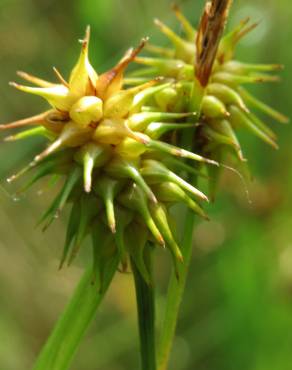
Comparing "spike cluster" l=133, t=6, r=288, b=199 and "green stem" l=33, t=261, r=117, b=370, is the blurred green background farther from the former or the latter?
"green stem" l=33, t=261, r=117, b=370

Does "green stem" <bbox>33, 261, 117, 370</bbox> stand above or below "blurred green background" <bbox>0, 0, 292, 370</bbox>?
above

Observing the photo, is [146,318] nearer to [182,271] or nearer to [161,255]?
[182,271]

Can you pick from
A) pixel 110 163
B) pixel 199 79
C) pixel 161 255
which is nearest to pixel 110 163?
pixel 110 163

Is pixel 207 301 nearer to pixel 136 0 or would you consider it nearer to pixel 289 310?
pixel 289 310

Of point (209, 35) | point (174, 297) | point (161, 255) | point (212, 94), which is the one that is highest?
point (209, 35)

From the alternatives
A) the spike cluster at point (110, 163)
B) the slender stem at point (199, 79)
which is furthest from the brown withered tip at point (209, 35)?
the spike cluster at point (110, 163)

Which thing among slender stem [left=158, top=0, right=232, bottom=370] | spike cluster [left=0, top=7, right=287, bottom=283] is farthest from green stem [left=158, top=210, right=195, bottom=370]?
spike cluster [left=0, top=7, right=287, bottom=283]
